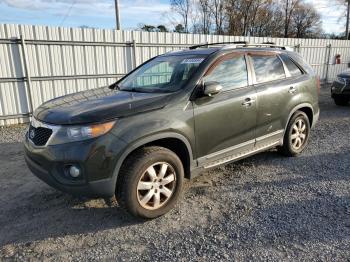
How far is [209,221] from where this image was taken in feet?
10.7

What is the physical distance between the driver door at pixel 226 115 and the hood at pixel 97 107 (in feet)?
1.84

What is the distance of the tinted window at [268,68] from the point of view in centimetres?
428

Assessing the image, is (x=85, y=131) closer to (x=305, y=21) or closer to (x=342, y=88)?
(x=342, y=88)

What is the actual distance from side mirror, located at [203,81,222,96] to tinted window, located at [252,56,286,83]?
3.36 ft

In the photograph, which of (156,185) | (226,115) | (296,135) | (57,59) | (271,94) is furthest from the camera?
(57,59)

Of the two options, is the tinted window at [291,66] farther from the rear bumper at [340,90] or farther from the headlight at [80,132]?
the rear bumper at [340,90]

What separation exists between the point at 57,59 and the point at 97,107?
226 inches

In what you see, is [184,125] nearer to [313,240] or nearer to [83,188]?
[83,188]

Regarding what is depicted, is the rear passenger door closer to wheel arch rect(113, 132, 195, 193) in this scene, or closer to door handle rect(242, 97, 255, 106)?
door handle rect(242, 97, 255, 106)

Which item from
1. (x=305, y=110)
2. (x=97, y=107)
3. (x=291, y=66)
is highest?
(x=291, y=66)

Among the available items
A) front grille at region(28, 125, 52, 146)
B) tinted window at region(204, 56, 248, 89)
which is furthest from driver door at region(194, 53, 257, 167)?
front grille at region(28, 125, 52, 146)

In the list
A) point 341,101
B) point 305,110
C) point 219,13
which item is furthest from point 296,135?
point 219,13

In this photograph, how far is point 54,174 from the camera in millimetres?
2943

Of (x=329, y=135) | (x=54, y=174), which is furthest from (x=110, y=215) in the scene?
(x=329, y=135)
